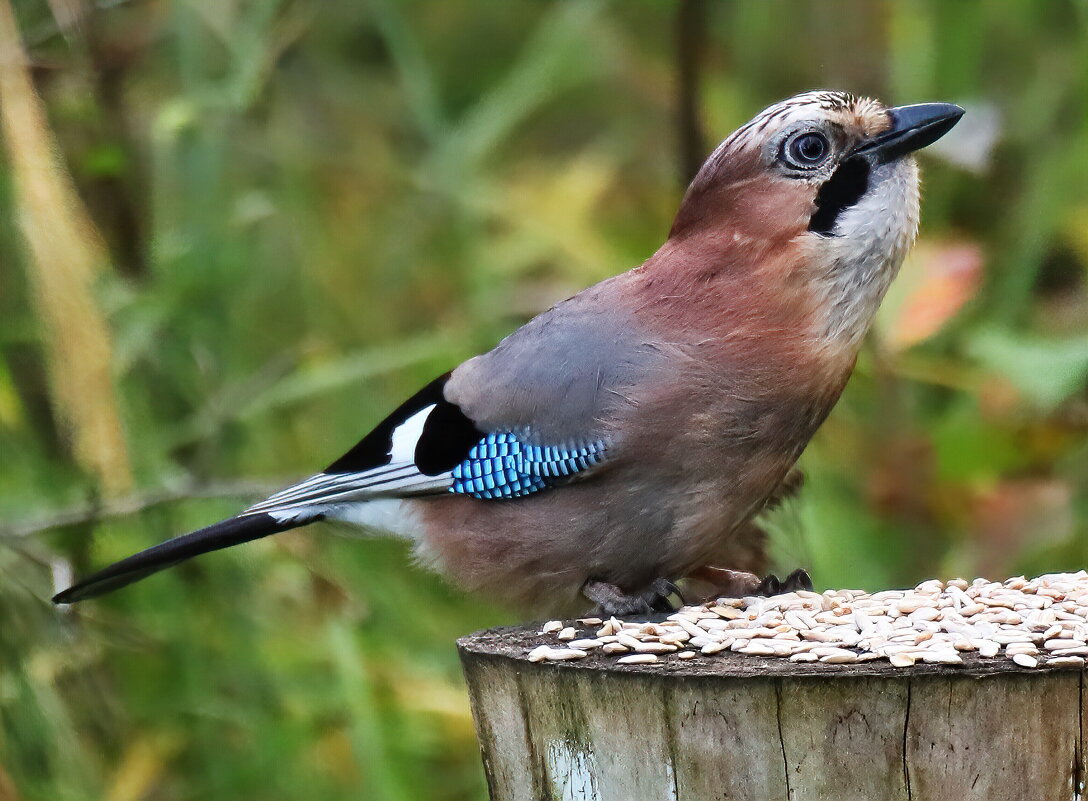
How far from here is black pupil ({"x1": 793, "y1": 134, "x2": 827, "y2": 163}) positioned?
3.08m

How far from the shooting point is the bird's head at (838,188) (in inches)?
120

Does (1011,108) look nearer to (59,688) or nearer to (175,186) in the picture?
(175,186)

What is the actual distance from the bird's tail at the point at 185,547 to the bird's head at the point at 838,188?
133 cm

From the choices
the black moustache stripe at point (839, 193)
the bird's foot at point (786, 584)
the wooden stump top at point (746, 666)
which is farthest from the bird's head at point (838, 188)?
the wooden stump top at point (746, 666)

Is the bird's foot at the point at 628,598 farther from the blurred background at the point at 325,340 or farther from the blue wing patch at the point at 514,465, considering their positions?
the blurred background at the point at 325,340

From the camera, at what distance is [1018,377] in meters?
4.21

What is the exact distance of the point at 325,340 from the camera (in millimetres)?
5523

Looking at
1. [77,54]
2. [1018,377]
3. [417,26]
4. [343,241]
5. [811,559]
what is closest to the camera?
[1018,377]

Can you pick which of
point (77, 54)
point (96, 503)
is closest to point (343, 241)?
point (77, 54)

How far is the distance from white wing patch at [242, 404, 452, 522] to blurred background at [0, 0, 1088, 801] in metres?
0.97

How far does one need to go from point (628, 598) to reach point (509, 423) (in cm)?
53

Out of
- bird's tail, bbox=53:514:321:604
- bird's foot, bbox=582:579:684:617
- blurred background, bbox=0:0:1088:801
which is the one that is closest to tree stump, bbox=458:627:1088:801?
bird's foot, bbox=582:579:684:617

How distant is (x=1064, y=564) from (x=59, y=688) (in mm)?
3363

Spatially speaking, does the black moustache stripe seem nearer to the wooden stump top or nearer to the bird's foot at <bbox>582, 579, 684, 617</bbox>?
the bird's foot at <bbox>582, 579, 684, 617</bbox>
